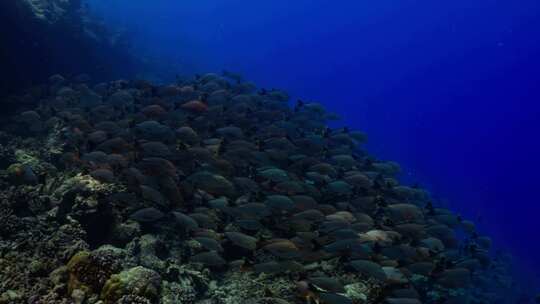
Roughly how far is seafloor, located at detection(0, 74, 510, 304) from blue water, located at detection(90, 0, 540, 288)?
25364 millimetres

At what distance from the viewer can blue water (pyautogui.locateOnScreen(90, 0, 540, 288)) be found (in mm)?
53281

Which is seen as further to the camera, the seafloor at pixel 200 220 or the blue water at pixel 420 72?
A: the blue water at pixel 420 72

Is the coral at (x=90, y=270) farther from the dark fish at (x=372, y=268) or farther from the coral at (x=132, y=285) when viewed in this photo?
the dark fish at (x=372, y=268)

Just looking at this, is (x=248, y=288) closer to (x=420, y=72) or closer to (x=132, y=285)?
(x=132, y=285)

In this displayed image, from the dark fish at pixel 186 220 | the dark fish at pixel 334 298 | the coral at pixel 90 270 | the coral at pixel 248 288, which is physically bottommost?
the coral at pixel 90 270

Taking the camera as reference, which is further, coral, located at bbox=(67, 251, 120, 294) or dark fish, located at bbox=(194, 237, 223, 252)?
dark fish, located at bbox=(194, 237, 223, 252)

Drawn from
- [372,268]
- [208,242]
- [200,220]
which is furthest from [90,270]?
[372,268]

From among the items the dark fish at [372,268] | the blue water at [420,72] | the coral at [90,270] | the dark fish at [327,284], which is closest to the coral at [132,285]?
the coral at [90,270]

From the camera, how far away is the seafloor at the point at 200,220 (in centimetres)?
605

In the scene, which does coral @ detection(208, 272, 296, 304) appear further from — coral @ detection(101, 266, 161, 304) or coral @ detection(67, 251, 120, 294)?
coral @ detection(67, 251, 120, 294)

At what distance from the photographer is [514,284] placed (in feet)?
83.9

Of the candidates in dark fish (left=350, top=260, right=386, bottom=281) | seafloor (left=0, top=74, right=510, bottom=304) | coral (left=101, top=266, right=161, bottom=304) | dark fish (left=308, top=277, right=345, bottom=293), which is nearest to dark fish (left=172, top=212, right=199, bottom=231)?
seafloor (left=0, top=74, right=510, bottom=304)

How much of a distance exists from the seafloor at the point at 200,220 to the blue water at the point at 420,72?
25364 millimetres

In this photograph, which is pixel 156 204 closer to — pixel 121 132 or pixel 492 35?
pixel 121 132
